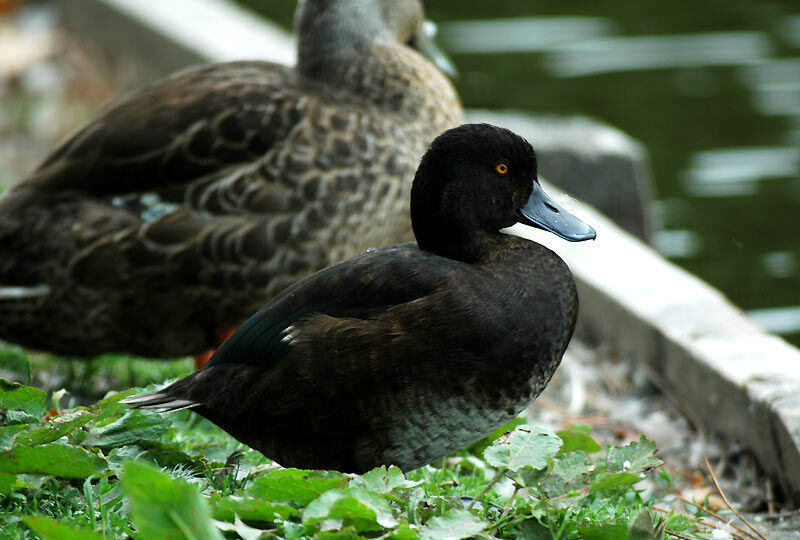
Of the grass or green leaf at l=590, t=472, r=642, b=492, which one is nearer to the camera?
the grass

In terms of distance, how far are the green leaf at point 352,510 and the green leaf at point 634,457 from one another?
Result: 0.69 metres

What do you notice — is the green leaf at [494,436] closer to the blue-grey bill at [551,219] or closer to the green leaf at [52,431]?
the blue-grey bill at [551,219]

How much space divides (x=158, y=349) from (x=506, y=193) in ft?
6.40

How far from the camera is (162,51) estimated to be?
9750mm

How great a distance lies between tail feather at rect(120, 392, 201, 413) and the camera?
11.2ft

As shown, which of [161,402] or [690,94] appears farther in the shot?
[690,94]

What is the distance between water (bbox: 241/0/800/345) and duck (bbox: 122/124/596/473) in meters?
4.23

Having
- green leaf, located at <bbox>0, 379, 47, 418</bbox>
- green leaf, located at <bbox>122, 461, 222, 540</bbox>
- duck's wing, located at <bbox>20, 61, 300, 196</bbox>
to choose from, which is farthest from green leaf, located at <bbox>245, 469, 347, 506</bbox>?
duck's wing, located at <bbox>20, 61, 300, 196</bbox>

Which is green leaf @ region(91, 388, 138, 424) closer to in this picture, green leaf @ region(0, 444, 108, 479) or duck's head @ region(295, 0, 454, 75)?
green leaf @ region(0, 444, 108, 479)

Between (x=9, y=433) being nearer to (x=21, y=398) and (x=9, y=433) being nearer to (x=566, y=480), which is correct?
(x=21, y=398)

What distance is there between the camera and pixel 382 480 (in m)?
3.08

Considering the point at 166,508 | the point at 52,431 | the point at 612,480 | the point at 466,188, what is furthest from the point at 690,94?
the point at 166,508

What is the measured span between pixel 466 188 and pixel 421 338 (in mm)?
508

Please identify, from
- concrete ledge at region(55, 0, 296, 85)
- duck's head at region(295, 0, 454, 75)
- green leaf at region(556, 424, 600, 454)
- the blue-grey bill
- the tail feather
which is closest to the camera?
the tail feather
